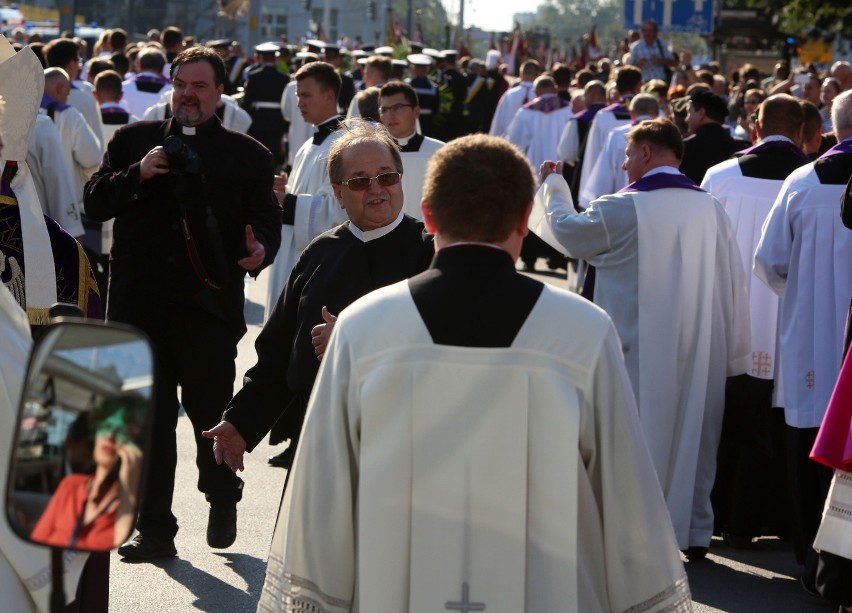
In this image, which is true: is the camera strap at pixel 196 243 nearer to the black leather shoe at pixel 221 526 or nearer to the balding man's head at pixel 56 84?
the black leather shoe at pixel 221 526

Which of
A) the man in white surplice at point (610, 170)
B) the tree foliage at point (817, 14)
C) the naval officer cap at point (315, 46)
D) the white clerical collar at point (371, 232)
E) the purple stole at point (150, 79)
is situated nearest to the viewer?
the white clerical collar at point (371, 232)

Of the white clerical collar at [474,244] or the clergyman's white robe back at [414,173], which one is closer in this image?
the white clerical collar at [474,244]

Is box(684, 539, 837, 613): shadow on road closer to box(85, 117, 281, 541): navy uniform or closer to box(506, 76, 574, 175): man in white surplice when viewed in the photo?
box(85, 117, 281, 541): navy uniform

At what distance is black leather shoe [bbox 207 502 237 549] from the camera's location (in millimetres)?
6629

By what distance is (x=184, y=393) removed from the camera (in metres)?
6.71

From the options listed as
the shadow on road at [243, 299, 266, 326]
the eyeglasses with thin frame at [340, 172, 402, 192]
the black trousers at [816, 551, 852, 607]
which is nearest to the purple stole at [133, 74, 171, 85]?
the shadow on road at [243, 299, 266, 326]

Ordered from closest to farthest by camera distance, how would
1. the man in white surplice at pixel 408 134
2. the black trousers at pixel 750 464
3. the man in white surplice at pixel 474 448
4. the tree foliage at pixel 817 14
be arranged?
the man in white surplice at pixel 474 448 → the black trousers at pixel 750 464 → the man in white surplice at pixel 408 134 → the tree foliage at pixel 817 14

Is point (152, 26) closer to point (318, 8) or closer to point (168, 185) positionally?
point (318, 8)

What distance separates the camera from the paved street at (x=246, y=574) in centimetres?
615

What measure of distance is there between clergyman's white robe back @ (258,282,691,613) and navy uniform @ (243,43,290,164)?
17.2 meters

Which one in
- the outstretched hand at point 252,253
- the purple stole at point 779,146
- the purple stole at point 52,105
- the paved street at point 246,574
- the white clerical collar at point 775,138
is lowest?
the paved street at point 246,574

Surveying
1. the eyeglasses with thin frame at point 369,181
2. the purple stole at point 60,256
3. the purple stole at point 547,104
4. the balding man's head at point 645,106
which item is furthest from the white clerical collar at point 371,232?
the purple stole at point 547,104

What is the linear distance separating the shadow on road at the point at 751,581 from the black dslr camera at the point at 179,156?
9.00 ft

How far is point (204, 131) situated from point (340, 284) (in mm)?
2128
